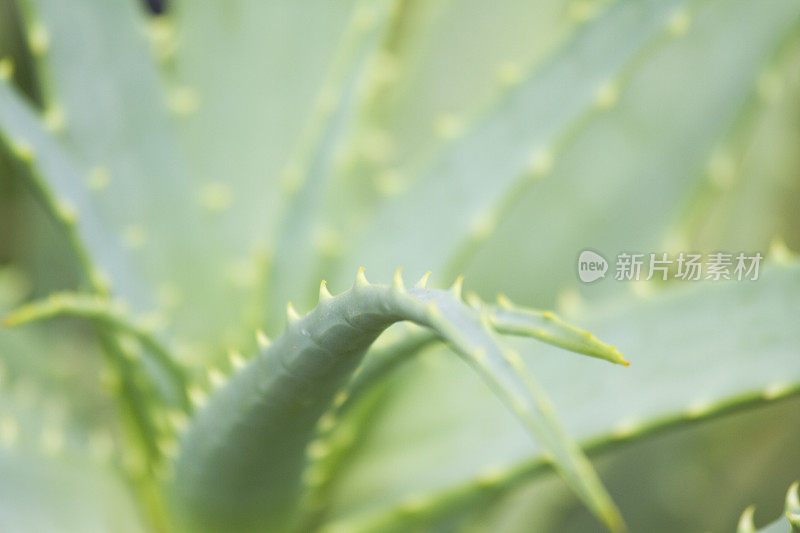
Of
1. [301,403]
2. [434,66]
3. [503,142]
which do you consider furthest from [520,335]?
[434,66]

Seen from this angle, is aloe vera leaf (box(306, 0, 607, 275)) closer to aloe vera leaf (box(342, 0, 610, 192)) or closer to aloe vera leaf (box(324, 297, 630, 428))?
aloe vera leaf (box(342, 0, 610, 192))

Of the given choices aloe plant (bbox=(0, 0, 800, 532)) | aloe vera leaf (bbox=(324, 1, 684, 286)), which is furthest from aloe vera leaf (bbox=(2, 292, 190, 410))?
aloe vera leaf (bbox=(324, 1, 684, 286))

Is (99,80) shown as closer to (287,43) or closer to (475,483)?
(287,43)

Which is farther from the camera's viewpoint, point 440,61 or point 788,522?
point 440,61

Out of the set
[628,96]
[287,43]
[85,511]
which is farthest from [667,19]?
[85,511]

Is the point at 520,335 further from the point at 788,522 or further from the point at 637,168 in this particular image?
the point at 637,168

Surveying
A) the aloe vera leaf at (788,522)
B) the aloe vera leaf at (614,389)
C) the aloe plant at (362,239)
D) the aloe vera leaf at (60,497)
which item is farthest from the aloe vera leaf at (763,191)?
the aloe vera leaf at (60,497)

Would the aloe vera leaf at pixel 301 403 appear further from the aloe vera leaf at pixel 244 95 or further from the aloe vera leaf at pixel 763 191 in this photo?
the aloe vera leaf at pixel 763 191
